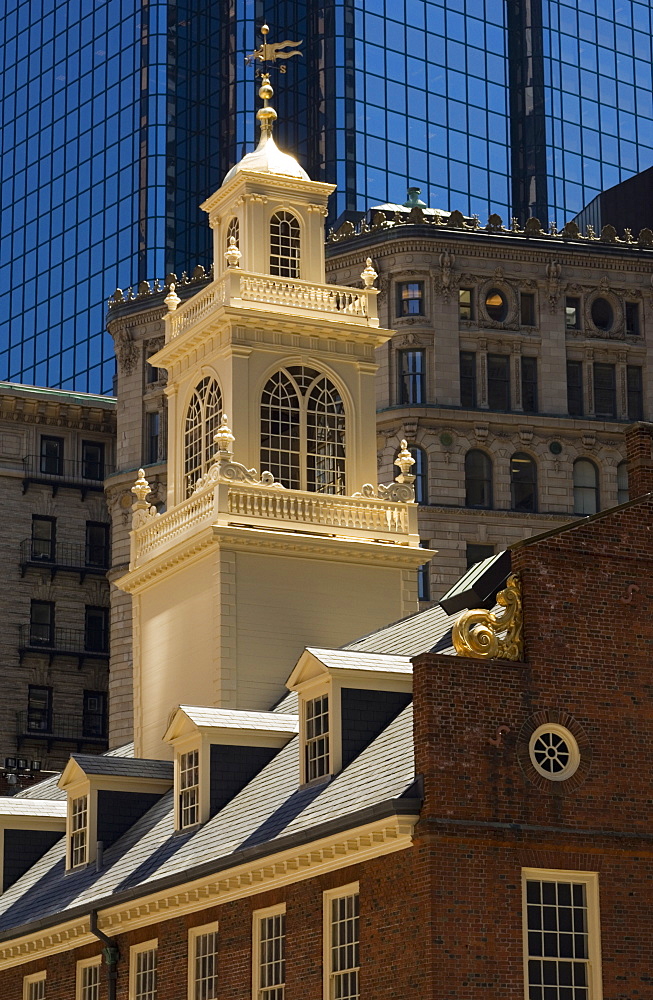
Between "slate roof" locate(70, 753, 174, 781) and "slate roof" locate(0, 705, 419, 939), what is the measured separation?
1.09ft

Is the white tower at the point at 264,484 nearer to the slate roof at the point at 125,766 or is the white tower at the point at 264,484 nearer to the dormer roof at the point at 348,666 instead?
the slate roof at the point at 125,766

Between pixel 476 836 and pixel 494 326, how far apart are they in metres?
62.3

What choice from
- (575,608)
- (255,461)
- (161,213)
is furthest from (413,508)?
(161,213)

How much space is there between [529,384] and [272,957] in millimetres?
59146

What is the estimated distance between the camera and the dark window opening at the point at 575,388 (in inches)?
3809

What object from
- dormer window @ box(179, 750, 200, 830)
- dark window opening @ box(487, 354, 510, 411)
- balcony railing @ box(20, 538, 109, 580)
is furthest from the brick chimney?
balcony railing @ box(20, 538, 109, 580)

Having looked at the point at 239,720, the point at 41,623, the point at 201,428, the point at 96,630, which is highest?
the point at 41,623

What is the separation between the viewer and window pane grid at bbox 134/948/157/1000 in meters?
44.1

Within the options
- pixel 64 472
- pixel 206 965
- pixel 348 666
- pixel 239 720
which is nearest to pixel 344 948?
pixel 206 965

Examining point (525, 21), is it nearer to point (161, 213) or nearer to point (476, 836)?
point (161, 213)


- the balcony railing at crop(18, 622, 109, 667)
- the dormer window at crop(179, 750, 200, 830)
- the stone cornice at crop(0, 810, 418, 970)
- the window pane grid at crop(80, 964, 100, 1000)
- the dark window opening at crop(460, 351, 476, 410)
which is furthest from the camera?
the balcony railing at crop(18, 622, 109, 667)

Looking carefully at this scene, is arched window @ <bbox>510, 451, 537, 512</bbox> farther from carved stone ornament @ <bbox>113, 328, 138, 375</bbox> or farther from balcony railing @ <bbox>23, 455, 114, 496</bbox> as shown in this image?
balcony railing @ <bbox>23, 455, 114, 496</bbox>

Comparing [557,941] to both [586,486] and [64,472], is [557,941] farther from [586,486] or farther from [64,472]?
[64,472]

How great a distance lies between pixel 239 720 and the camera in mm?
46344
